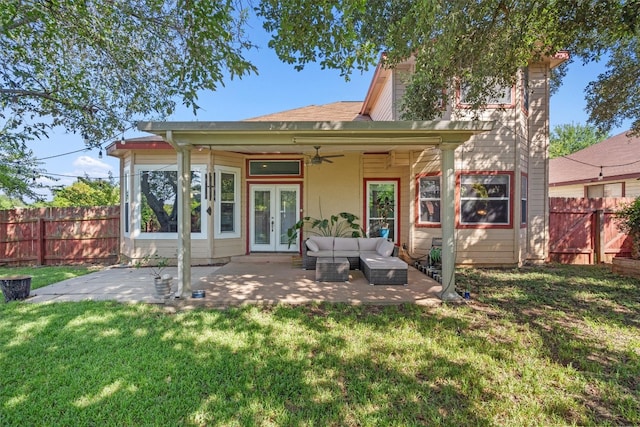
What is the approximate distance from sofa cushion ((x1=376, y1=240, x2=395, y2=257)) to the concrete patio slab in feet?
2.33

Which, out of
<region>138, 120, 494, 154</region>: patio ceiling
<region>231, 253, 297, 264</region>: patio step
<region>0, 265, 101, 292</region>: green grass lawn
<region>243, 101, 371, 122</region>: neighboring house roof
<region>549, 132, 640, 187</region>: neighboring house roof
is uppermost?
<region>243, 101, 371, 122</region>: neighboring house roof

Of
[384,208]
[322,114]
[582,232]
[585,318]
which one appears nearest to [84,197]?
[322,114]

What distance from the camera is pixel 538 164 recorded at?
892 cm

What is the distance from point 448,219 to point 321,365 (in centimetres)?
344

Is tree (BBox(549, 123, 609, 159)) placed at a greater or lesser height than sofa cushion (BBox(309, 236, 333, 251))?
greater

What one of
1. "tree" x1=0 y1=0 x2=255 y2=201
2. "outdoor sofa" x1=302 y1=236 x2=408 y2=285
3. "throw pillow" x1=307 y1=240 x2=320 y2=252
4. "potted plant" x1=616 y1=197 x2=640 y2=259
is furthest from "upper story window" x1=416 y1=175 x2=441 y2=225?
"tree" x1=0 y1=0 x2=255 y2=201

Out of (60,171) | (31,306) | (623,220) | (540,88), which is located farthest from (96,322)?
(623,220)

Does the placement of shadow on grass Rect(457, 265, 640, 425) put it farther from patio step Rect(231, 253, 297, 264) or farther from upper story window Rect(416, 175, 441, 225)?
patio step Rect(231, 253, 297, 264)

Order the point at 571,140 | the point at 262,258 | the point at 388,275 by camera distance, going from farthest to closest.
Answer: the point at 571,140 → the point at 262,258 → the point at 388,275

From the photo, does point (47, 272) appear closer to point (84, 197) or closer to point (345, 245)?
point (345, 245)

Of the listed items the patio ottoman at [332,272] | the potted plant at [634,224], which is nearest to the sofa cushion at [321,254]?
the patio ottoman at [332,272]

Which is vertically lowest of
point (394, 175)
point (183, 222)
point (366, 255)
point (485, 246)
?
point (366, 255)

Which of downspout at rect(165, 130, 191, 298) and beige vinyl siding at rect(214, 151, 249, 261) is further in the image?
beige vinyl siding at rect(214, 151, 249, 261)

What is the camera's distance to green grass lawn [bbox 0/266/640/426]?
2.55 meters
